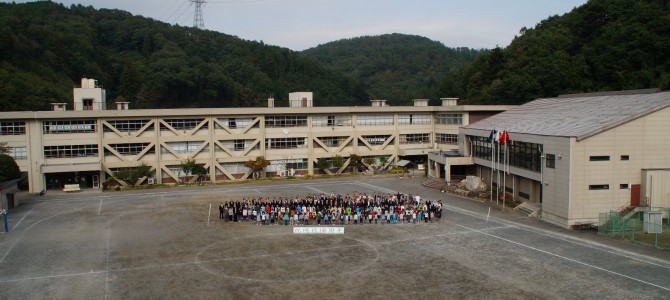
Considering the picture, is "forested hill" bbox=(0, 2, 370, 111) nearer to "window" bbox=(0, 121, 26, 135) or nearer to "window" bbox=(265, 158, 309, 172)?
"window" bbox=(265, 158, 309, 172)

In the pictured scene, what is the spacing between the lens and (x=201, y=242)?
28453mm

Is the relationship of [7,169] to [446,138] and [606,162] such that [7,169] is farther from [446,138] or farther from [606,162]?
[446,138]

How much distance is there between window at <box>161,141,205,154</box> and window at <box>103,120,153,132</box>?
9.69 feet

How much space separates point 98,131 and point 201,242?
30.2 metres

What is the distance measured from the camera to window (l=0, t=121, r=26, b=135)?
161 feet

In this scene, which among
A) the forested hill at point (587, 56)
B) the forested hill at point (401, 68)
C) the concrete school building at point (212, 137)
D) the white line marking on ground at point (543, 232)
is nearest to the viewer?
the white line marking on ground at point (543, 232)

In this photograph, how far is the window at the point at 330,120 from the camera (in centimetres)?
6156

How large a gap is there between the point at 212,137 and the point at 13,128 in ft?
62.3

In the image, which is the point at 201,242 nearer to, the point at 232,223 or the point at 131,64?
the point at 232,223

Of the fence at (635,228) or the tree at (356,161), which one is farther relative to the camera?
the tree at (356,161)

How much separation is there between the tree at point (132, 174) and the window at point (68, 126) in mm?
5512

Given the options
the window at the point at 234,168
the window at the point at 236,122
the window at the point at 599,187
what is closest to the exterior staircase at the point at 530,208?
the window at the point at 599,187

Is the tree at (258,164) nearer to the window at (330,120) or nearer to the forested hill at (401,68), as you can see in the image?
the window at (330,120)

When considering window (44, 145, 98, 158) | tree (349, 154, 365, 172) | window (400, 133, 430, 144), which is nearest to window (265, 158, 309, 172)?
tree (349, 154, 365, 172)
